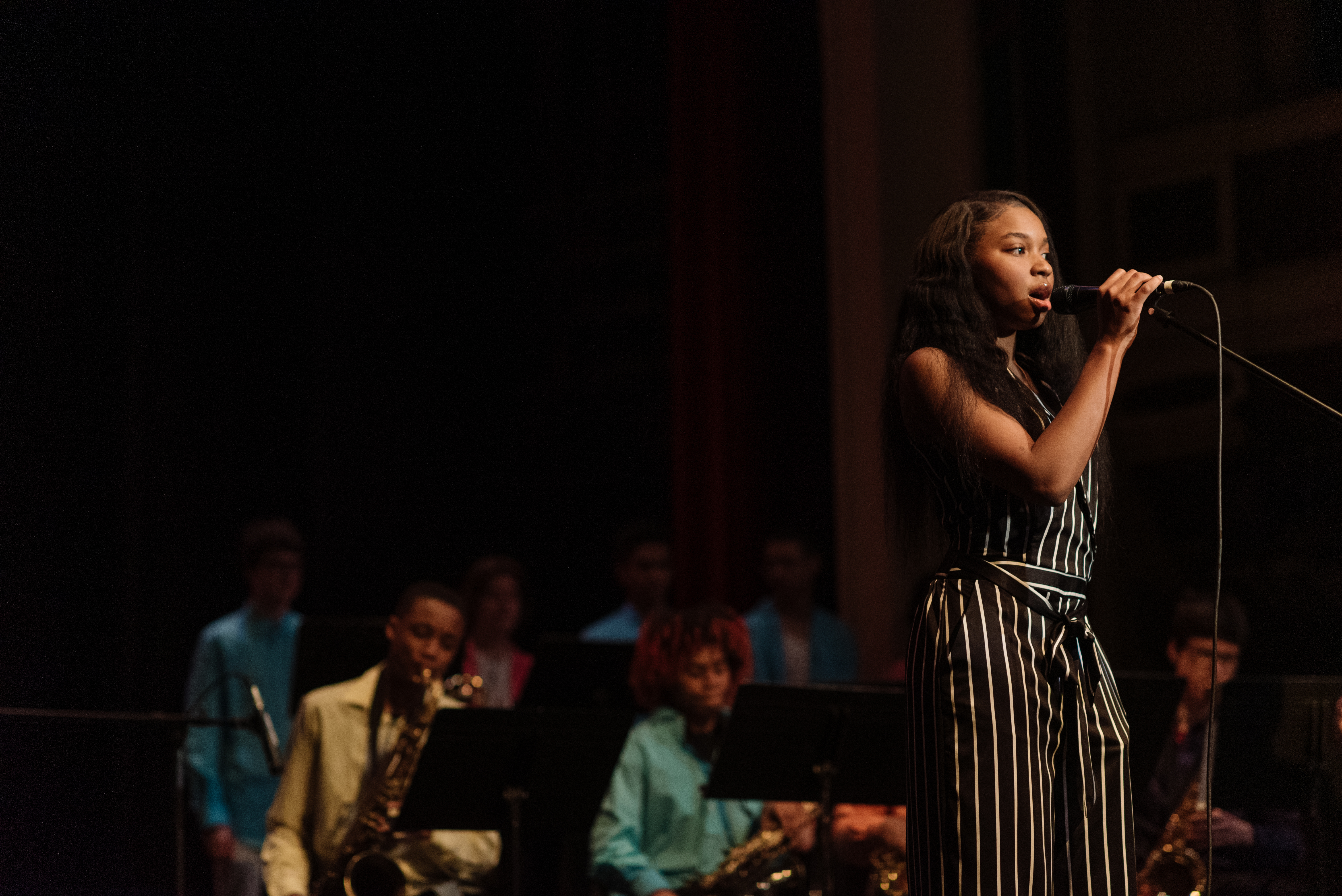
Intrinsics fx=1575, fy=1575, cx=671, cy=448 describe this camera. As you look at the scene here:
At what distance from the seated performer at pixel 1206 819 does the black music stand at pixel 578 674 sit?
5.11 feet

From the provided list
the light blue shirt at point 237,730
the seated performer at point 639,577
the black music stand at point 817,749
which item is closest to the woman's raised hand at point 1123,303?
the black music stand at point 817,749

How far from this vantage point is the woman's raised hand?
2225mm

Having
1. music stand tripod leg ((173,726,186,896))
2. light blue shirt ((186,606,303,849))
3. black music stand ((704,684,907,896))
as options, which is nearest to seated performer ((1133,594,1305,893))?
black music stand ((704,684,907,896))

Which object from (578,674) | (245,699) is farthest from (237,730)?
(578,674)

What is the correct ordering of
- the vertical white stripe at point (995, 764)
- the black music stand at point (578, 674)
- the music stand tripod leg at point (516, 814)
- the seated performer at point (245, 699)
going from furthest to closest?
the seated performer at point (245, 699), the black music stand at point (578, 674), the music stand tripod leg at point (516, 814), the vertical white stripe at point (995, 764)

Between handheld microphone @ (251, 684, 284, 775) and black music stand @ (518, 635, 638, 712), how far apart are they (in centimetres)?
97

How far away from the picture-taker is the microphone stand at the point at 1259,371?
2254 mm

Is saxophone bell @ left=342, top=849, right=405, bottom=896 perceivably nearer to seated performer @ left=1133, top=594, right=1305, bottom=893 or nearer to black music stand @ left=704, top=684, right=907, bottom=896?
black music stand @ left=704, top=684, right=907, bottom=896

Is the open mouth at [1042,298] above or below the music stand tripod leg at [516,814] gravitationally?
above

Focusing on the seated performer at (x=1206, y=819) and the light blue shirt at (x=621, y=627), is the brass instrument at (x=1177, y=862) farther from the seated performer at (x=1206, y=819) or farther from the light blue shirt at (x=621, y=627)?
the light blue shirt at (x=621, y=627)

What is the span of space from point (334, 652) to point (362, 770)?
70cm

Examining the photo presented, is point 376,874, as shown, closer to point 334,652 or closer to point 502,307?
point 334,652

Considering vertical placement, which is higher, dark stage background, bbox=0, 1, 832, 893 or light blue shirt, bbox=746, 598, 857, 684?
dark stage background, bbox=0, 1, 832, 893

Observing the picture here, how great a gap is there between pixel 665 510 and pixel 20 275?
11.9 feet
